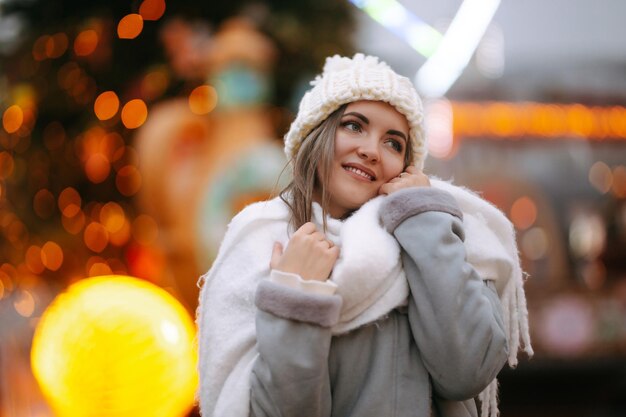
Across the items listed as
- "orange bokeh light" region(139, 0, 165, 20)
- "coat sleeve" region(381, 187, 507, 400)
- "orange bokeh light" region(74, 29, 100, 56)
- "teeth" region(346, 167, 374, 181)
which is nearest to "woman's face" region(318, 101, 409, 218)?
"teeth" region(346, 167, 374, 181)

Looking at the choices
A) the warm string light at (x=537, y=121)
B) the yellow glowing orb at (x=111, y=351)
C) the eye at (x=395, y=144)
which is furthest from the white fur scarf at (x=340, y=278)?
the warm string light at (x=537, y=121)

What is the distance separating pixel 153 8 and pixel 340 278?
4.47 metres

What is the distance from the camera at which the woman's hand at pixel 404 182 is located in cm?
166

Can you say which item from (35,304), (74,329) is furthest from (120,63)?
(74,329)

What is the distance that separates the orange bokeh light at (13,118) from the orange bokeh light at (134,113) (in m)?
0.77

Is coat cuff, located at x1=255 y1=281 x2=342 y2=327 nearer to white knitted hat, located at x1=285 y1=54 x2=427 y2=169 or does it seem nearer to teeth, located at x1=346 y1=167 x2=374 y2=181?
teeth, located at x1=346 y1=167 x2=374 y2=181

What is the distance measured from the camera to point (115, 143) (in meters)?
5.62

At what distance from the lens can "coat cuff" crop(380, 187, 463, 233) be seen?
1.59 metres

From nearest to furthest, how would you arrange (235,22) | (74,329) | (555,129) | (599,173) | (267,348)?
(267,348), (74,329), (235,22), (555,129), (599,173)

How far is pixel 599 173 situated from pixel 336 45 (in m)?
5.79

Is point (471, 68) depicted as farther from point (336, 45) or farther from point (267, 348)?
point (267, 348)

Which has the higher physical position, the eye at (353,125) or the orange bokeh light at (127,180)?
the eye at (353,125)

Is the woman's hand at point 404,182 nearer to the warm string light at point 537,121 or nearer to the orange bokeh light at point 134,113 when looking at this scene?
the orange bokeh light at point 134,113

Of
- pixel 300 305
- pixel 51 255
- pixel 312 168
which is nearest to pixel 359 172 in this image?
pixel 312 168
